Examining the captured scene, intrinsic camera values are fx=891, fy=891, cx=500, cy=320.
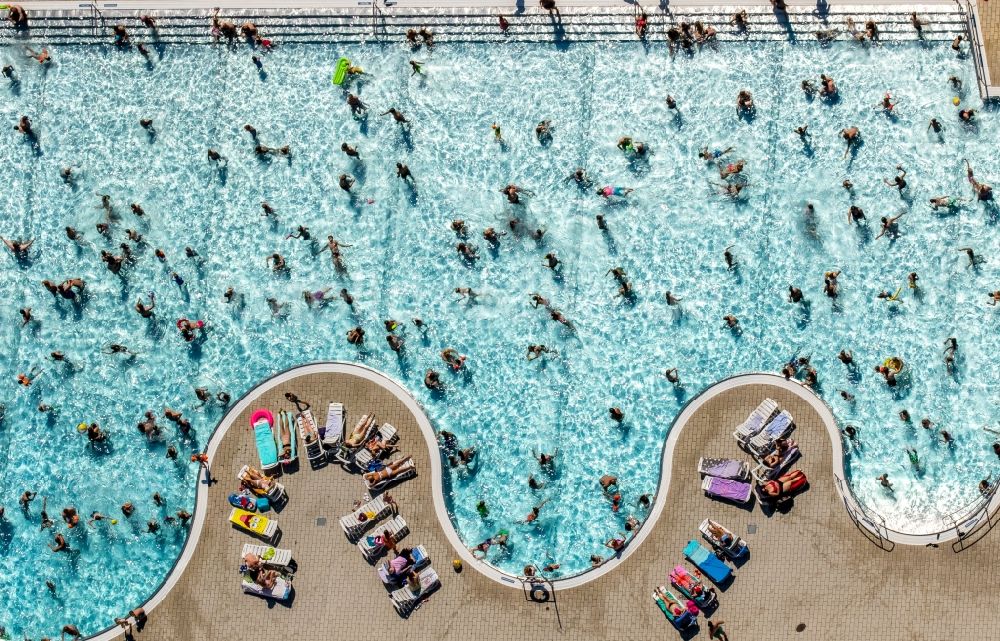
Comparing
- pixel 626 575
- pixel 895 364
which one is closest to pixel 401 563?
pixel 626 575

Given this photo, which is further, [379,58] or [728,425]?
[379,58]

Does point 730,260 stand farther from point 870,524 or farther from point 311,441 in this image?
point 311,441

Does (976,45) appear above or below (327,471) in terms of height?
above

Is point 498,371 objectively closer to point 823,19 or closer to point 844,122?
point 844,122

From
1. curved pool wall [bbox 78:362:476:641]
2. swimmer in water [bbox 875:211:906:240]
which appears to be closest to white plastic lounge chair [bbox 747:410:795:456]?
swimmer in water [bbox 875:211:906:240]

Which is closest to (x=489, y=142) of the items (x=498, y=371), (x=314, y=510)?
(x=498, y=371)

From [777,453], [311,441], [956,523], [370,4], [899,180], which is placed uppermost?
[370,4]
